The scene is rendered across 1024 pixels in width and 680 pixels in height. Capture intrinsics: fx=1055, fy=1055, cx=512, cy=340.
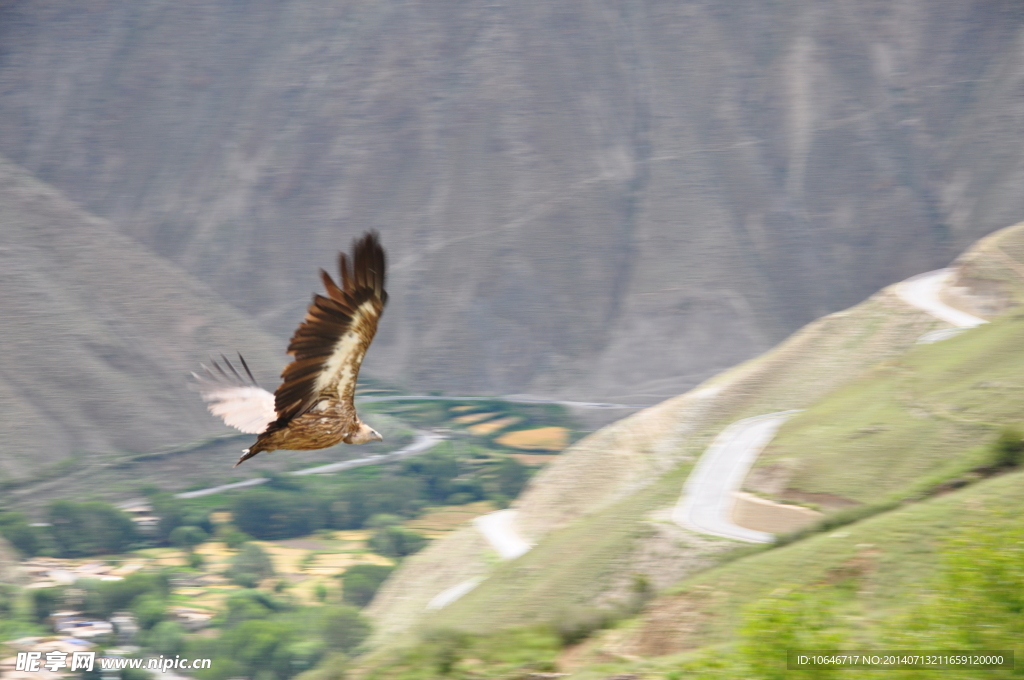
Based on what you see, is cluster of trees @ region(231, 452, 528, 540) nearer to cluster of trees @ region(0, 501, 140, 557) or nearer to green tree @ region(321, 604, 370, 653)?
cluster of trees @ region(0, 501, 140, 557)

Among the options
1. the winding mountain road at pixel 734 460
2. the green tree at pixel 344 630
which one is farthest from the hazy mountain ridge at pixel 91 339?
the winding mountain road at pixel 734 460

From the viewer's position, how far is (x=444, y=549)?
2060 inches

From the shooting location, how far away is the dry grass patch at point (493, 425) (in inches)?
3652

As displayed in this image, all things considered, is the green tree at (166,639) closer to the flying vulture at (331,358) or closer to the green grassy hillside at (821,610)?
the green grassy hillside at (821,610)

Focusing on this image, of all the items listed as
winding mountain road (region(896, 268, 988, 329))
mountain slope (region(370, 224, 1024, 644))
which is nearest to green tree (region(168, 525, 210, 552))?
mountain slope (region(370, 224, 1024, 644))

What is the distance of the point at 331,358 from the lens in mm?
9766

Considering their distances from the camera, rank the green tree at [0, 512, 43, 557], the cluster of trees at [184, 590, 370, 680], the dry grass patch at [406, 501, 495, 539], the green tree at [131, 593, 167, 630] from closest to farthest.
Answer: the cluster of trees at [184, 590, 370, 680] < the green tree at [131, 593, 167, 630] < the green tree at [0, 512, 43, 557] < the dry grass patch at [406, 501, 495, 539]

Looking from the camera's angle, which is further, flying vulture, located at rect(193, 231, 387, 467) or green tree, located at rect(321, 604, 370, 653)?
green tree, located at rect(321, 604, 370, 653)

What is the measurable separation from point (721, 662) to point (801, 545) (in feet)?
47.3

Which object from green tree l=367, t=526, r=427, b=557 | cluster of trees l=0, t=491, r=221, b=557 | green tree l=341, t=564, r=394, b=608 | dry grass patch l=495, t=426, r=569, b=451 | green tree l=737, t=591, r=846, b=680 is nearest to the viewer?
green tree l=737, t=591, r=846, b=680

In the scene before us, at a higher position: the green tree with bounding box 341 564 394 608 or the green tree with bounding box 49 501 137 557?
the green tree with bounding box 49 501 137 557

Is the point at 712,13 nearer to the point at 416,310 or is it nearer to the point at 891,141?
the point at 891,141

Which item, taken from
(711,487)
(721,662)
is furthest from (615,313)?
(721,662)

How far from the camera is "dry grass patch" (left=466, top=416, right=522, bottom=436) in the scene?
304 ft
